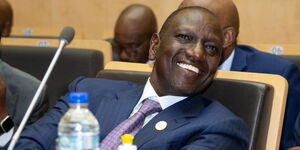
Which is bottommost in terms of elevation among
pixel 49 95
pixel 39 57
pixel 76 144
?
pixel 49 95

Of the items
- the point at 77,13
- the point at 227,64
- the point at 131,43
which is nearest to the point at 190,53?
the point at 227,64

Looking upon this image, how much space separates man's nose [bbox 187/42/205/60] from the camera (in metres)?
2.04

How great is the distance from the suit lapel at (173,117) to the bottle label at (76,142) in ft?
2.18

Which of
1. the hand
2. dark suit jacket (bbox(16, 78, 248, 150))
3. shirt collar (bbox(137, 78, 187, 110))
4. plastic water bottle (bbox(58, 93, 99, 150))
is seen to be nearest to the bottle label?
plastic water bottle (bbox(58, 93, 99, 150))

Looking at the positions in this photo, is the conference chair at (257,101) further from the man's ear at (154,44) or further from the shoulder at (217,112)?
the man's ear at (154,44)

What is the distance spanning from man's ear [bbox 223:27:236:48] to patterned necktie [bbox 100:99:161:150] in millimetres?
971

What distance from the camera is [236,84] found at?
2111 mm

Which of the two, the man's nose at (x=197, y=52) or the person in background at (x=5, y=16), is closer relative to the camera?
the man's nose at (x=197, y=52)

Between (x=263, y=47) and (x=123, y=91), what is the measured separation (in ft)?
5.10

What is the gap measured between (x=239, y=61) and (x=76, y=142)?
6.03 ft

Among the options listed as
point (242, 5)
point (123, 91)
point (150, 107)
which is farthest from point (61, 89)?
point (242, 5)

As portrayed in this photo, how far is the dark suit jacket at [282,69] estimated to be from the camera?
2516 millimetres

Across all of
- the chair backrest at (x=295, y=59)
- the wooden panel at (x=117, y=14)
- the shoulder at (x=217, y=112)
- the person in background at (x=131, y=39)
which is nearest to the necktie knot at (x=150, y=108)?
the shoulder at (x=217, y=112)

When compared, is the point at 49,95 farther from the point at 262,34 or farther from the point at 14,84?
the point at 262,34
